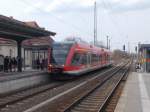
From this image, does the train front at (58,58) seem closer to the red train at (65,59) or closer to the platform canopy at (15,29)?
the red train at (65,59)

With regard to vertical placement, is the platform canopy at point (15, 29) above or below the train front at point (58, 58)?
above

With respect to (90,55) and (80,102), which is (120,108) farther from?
(90,55)

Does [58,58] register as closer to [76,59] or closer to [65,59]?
[65,59]

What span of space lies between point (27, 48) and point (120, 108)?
19418mm

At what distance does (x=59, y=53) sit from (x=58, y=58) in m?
0.38

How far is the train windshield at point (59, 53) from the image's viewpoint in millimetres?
27453

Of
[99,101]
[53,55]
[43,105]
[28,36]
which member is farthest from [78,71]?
[43,105]

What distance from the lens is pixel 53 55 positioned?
27781 mm

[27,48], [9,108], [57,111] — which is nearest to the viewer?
[57,111]

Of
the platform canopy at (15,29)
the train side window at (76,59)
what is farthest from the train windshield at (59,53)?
the platform canopy at (15,29)

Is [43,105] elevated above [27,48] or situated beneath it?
situated beneath

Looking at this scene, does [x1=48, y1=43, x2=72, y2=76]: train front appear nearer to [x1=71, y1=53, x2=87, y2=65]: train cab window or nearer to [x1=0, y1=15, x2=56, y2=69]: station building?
[x1=71, y1=53, x2=87, y2=65]: train cab window

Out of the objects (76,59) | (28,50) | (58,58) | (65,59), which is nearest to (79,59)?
(76,59)

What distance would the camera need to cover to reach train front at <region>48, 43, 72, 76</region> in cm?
2727
